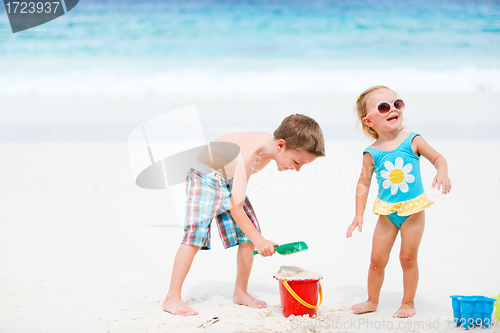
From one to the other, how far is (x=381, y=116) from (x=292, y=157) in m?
0.59

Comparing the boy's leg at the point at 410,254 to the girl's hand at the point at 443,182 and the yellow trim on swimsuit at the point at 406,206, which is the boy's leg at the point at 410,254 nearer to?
the yellow trim on swimsuit at the point at 406,206

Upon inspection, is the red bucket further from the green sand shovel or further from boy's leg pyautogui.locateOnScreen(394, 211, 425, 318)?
boy's leg pyautogui.locateOnScreen(394, 211, 425, 318)

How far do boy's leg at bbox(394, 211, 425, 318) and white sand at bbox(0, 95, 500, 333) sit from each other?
0.09 meters

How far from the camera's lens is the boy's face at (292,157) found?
266 centimetres

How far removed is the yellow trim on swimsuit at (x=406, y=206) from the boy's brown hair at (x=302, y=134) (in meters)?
0.48

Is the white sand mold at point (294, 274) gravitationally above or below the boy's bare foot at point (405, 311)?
above

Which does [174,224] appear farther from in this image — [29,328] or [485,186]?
[485,186]

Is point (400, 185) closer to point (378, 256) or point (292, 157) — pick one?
point (378, 256)

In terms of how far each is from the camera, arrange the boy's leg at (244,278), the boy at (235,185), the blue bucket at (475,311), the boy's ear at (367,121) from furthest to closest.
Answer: the boy's leg at (244,278), the boy's ear at (367,121), the boy at (235,185), the blue bucket at (475,311)

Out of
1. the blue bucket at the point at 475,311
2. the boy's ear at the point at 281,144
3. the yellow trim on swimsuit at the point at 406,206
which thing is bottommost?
the blue bucket at the point at 475,311

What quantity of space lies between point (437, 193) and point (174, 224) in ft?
14.7

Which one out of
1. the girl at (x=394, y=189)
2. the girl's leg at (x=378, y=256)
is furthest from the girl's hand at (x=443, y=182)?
the girl's leg at (x=378, y=256)

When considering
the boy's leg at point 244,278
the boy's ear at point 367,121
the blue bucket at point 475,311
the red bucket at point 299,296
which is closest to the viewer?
the blue bucket at point 475,311

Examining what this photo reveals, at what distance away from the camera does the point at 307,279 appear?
2496 millimetres
